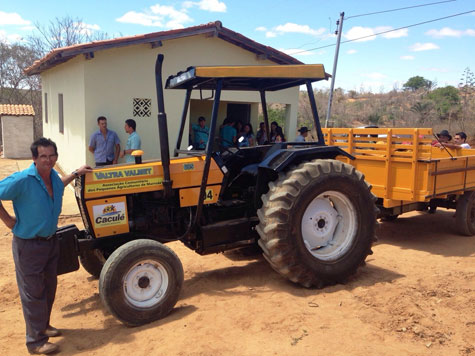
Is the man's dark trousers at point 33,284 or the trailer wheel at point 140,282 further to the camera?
the trailer wheel at point 140,282

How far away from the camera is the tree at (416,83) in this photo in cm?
3726

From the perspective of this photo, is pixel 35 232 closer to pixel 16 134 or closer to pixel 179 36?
pixel 179 36

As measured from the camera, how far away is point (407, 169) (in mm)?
5648

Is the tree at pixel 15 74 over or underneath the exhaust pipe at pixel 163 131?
over

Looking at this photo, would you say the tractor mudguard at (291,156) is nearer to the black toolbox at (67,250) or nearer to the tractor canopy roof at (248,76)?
the tractor canopy roof at (248,76)

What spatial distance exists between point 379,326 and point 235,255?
7.56ft

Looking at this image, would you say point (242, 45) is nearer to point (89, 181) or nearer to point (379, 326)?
point (89, 181)

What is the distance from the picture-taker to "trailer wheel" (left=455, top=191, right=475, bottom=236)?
6.48 m

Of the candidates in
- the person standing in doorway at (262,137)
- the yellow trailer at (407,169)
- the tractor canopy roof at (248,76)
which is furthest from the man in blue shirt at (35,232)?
the yellow trailer at (407,169)

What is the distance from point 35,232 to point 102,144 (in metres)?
5.41

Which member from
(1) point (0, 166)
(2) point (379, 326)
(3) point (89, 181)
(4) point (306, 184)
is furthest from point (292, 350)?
(1) point (0, 166)

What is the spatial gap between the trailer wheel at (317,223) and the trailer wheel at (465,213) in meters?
2.79

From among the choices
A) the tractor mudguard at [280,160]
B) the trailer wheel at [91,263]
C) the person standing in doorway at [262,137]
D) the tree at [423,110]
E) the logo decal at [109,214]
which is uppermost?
the tree at [423,110]

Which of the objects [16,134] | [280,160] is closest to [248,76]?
[280,160]
